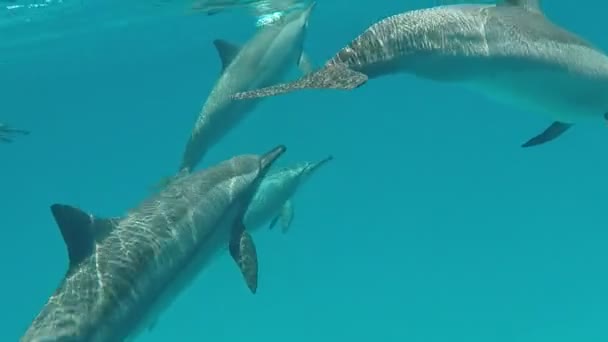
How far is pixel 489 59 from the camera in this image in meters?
6.58

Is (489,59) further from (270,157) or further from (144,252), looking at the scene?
(144,252)

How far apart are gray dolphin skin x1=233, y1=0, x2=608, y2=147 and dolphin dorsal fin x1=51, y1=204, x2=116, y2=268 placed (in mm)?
1648

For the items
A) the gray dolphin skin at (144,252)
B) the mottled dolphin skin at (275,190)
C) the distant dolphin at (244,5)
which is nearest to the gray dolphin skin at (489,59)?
the gray dolphin skin at (144,252)

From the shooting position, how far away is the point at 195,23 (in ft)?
97.3

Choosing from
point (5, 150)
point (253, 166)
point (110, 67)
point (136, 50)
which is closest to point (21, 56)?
point (136, 50)

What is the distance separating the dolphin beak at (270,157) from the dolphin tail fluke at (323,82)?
2.18m

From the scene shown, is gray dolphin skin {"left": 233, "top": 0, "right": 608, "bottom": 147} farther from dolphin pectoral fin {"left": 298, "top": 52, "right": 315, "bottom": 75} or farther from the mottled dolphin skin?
dolphin pectoral fin {"left": 298, "top": 52, "right": 315, "bottom": 75}

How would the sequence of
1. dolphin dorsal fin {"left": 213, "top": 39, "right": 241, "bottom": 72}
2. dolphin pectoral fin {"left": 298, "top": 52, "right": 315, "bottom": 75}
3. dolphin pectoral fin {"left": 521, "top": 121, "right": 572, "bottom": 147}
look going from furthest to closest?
dolphin pectoral fin {"left": 298, "top": 52, "right": 315, "bottom": 75}, dolphin dorsal fin {"left": 213, "top": 39, "right": 241, "bottom": 72}, dolphin pectoral fin {"left": 521, "top": 121, "right": 572, "bottom": 147}

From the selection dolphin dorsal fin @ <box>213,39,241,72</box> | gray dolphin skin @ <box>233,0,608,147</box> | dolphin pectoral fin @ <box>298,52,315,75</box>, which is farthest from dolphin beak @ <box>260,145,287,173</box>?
dolphin pectoral fin @ <box>298,52,315,75</box>

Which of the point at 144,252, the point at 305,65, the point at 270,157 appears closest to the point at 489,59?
the point at 270,157

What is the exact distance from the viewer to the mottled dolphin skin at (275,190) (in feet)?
35.0

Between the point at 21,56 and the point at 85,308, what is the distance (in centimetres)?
2673

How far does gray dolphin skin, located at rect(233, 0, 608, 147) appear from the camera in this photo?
5758mm

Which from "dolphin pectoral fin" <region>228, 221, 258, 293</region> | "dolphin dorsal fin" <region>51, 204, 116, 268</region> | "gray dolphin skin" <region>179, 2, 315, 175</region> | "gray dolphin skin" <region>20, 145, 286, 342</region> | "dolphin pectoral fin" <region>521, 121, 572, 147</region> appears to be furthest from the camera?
"gray dolphin skin" <region>179, 2, 315, 175</region>
